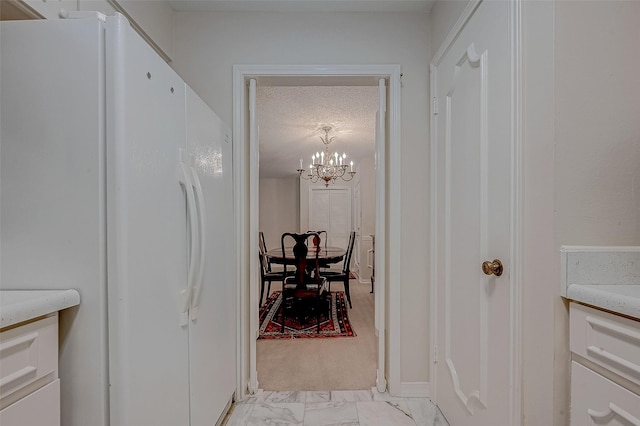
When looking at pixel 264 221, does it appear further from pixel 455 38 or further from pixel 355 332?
pixel 455 38

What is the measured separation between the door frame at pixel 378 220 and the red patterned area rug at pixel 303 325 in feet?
3.46

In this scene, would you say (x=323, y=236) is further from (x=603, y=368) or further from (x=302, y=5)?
(x=603, y=368)

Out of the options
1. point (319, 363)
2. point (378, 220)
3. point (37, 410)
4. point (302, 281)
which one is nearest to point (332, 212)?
point (302, 281)

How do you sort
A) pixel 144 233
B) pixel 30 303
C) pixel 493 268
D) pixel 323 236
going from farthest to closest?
pixel 323 236 < pixel 493 268 < pixel 144 233 < pixel 30 303

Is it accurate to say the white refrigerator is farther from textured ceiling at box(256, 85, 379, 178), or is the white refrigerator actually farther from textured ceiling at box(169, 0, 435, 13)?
textured ceiling at box(256, 85, 379, 178)

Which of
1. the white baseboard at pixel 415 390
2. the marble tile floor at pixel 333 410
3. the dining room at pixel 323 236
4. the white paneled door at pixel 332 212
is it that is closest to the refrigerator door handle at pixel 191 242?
the marble tile floor at pixel 333 410

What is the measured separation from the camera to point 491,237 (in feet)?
4.04

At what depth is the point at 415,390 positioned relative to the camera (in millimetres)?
1915

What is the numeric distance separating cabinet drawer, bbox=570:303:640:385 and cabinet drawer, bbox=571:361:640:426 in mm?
41

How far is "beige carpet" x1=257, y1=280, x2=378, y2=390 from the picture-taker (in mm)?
2117

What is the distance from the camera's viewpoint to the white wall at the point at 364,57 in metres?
1.93

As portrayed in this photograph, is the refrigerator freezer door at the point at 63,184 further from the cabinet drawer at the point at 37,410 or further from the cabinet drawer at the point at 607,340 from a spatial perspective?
the cabinet drawer at the point at 607,340

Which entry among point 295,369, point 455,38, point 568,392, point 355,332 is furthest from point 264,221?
point 568,392

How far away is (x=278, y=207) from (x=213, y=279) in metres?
6.52
